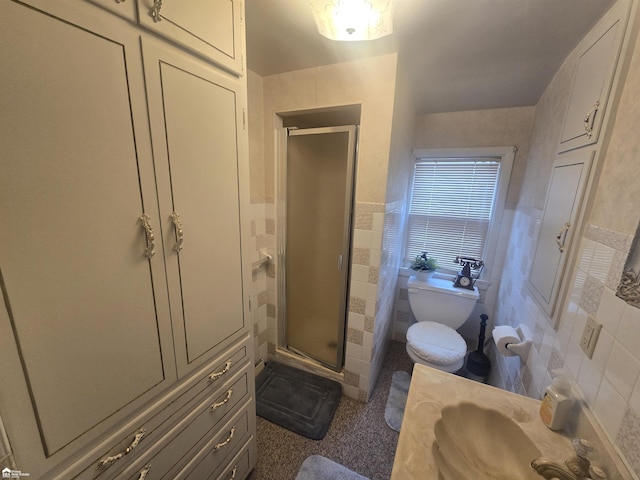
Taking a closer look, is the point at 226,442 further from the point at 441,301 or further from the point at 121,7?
the point at 441,301

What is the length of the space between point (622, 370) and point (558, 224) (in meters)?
0.71

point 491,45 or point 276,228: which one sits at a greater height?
point 491,45

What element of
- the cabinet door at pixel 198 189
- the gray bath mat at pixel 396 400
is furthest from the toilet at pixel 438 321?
the cabinet door at pixel 198 189

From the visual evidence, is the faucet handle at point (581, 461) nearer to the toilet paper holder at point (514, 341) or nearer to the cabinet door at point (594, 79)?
the toilet paper holder at point (514, 341)

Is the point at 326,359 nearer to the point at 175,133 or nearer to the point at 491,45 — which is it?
the point at 175,133

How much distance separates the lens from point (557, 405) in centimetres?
78

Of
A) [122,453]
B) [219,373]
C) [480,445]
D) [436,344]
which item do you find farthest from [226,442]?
[436,344]

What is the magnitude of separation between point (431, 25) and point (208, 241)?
1355 millimetres

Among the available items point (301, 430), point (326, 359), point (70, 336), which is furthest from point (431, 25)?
point (301, 430)

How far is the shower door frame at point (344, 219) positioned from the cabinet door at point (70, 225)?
1.21 meters

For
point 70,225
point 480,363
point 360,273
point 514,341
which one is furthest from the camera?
point 480,363

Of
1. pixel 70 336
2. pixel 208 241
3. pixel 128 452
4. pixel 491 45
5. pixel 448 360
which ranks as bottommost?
pixel 448 360

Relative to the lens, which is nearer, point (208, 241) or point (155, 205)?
point (155, 205)

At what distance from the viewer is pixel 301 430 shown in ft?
5.25
